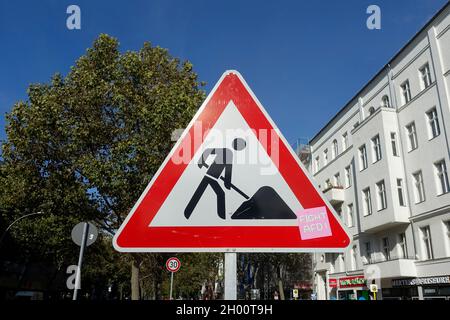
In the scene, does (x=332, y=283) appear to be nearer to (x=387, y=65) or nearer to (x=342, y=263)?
(x=342, y=263)

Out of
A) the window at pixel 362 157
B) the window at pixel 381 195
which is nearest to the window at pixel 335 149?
the window at pixel 362 157

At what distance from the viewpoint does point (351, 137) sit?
30891 mm

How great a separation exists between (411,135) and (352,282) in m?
11.6

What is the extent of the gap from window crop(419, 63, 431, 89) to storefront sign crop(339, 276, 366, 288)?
13.6 meters

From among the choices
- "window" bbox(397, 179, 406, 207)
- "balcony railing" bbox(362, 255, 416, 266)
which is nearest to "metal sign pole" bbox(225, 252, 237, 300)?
"balcony railing" bbox(362, 255, 416, 266)

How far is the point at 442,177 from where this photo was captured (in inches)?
844

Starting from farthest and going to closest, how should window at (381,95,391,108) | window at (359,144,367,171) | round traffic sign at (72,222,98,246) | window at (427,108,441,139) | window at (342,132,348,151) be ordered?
window at (342,132,348,151) < window at (359,144,367,171) < window at (381,95,391,108) < window at (427,108,441,139) < round traffic sign at (72,222,98,246)

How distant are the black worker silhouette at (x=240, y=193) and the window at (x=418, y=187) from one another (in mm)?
23504

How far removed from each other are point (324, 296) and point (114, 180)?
26.4m

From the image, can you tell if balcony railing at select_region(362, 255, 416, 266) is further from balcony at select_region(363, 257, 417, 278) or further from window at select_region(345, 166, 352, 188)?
window at select_region(345, 166, 352, 188)

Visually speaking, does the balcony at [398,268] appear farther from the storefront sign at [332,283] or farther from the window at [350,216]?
the storefront sign at [332,283]

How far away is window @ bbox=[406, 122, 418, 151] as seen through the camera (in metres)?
24.0

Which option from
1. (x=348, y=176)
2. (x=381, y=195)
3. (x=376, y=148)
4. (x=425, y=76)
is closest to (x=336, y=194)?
(x=348, y=176)

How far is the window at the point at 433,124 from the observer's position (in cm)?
2181
